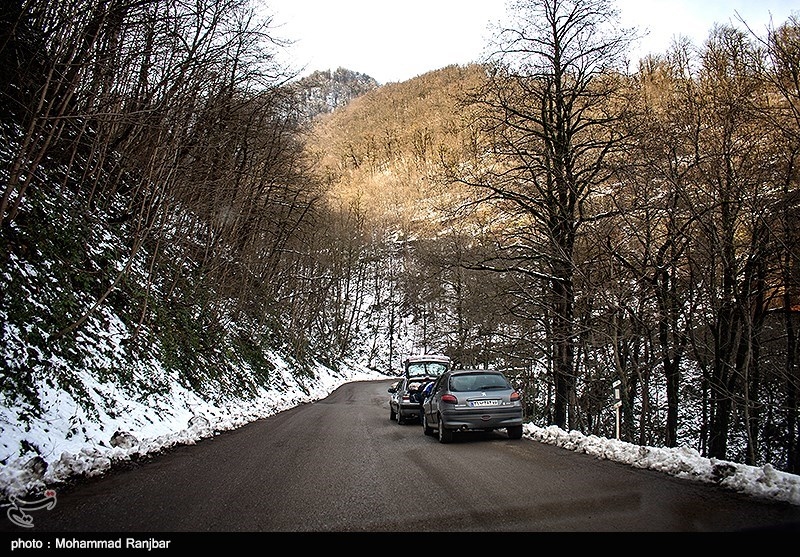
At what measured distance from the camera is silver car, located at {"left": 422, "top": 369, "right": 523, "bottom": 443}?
1184 cm

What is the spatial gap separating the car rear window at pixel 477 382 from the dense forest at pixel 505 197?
122 inches

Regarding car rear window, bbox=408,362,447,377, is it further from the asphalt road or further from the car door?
the asphalt road

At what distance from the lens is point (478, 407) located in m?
11.9

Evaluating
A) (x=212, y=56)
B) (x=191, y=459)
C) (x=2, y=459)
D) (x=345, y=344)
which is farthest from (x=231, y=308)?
(x=345, y=344)

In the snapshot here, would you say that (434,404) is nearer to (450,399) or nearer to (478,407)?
(450,399)

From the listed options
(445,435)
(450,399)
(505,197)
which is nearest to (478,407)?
(450,399)

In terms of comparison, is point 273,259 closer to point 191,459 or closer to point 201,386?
point 201,386

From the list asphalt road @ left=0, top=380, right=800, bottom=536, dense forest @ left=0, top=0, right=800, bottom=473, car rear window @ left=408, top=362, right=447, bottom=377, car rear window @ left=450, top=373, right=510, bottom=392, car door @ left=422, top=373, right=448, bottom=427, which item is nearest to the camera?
asphalt road @ left=0, top=380, right=800, bottom=536

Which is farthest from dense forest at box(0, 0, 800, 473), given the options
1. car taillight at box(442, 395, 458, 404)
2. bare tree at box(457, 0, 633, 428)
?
car taillight at box(442, 395, 458, 404)

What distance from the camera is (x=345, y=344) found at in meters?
66.5

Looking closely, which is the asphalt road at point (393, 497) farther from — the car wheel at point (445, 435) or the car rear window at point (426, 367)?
the car rear window at point (426, 367)

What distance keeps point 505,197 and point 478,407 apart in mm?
6757

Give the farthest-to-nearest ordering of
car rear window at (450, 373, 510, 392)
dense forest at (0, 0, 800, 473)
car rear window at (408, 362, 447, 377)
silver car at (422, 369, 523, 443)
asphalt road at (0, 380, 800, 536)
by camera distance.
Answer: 1. car rear window at (408, 362, 447, 377)
2. car rear window at (450, 373, 510, 392)
3. silver car at (422, 369, 523, 443)
4. dense forest at (0, 0, 800, 473)
5. asphalt road at (0, 380, 800, 536)

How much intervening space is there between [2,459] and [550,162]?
15.3 metres
